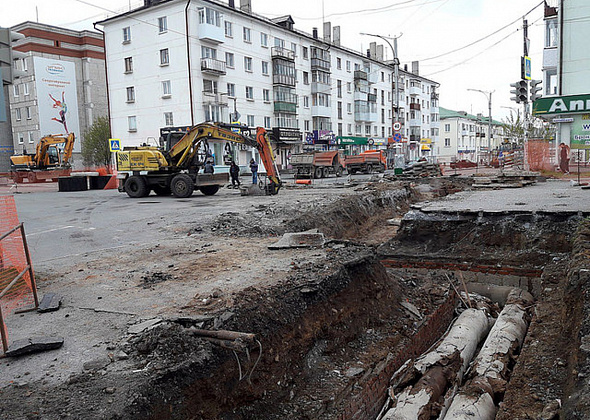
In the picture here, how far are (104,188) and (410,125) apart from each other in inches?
2210

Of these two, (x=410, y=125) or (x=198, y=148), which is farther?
(x=410, y=125)

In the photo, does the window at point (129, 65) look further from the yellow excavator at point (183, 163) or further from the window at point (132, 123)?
the yellow excavator at point (183, 163)

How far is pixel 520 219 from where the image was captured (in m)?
9.48

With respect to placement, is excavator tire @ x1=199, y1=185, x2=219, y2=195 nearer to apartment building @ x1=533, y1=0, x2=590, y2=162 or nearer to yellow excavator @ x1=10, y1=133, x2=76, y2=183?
yellow excavator @ x1=10, y1=133, x2=76, y2=183

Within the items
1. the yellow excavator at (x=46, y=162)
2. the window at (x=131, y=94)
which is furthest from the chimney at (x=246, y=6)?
the yellow excavator at (x=46, y=162)

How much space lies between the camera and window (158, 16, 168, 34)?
35656 mm

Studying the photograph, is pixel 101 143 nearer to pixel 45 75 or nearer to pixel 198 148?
pixel 45 75

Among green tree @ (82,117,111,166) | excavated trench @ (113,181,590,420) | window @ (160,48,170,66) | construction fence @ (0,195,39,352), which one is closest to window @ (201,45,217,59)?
window @ (160,48,170,66)

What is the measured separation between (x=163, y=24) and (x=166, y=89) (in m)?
5.23

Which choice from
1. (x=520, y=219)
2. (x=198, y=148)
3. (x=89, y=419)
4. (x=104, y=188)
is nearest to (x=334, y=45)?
(x=104, y=188)

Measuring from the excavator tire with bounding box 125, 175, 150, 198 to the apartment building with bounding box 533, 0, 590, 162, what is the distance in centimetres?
2180

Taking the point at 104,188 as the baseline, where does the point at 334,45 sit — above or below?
above

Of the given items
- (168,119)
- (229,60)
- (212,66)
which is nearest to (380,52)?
(229,60)

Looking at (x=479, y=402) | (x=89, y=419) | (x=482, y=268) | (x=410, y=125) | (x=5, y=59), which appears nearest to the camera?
(x=89, y=419)
